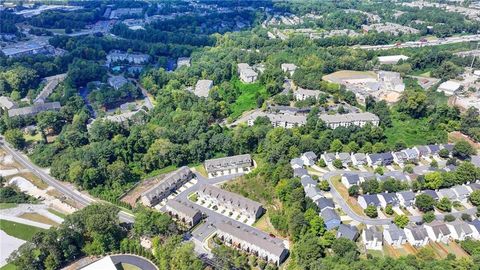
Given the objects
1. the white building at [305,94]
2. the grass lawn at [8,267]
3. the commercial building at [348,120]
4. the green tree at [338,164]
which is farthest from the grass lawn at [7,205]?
the white building at [305,94]

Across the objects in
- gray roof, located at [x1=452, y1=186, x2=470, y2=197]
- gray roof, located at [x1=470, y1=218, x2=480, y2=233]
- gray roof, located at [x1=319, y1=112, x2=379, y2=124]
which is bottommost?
gray roof, located at [x1=470, y1=218, x2=480, y2=233]

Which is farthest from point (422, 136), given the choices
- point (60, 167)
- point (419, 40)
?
point (419, 40)

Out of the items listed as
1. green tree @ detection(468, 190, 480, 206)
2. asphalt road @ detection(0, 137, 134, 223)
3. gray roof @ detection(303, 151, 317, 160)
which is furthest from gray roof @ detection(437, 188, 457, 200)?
asphalt road @ detection(0, 137, 134, 223)

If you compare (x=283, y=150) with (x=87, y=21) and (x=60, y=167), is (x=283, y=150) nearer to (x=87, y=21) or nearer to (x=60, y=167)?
(x=60, y=167)

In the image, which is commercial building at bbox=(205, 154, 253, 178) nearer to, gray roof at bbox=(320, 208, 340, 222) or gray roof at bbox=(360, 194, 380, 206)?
gray roof at bbox=(320, 208, 340, 222)

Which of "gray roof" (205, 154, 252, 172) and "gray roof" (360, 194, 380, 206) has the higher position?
"gray roof" (360, 194, 380, 206)

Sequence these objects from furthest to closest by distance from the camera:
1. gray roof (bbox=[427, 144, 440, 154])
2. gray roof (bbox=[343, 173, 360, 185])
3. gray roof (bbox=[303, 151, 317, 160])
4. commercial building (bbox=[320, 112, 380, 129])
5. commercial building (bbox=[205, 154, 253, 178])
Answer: commercial building (bbox=[320, 112, 380, 129]) → gray roof (bbox=[427, 144, 440, 154]) → commercial building (bbox=[205, 154, 253, 178]) → gray roof (bbox=[303, 151, 317, 160]) → gray roof (bbox=[343, 173, 360, 185])

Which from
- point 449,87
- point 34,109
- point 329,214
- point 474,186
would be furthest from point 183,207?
point 449,87
